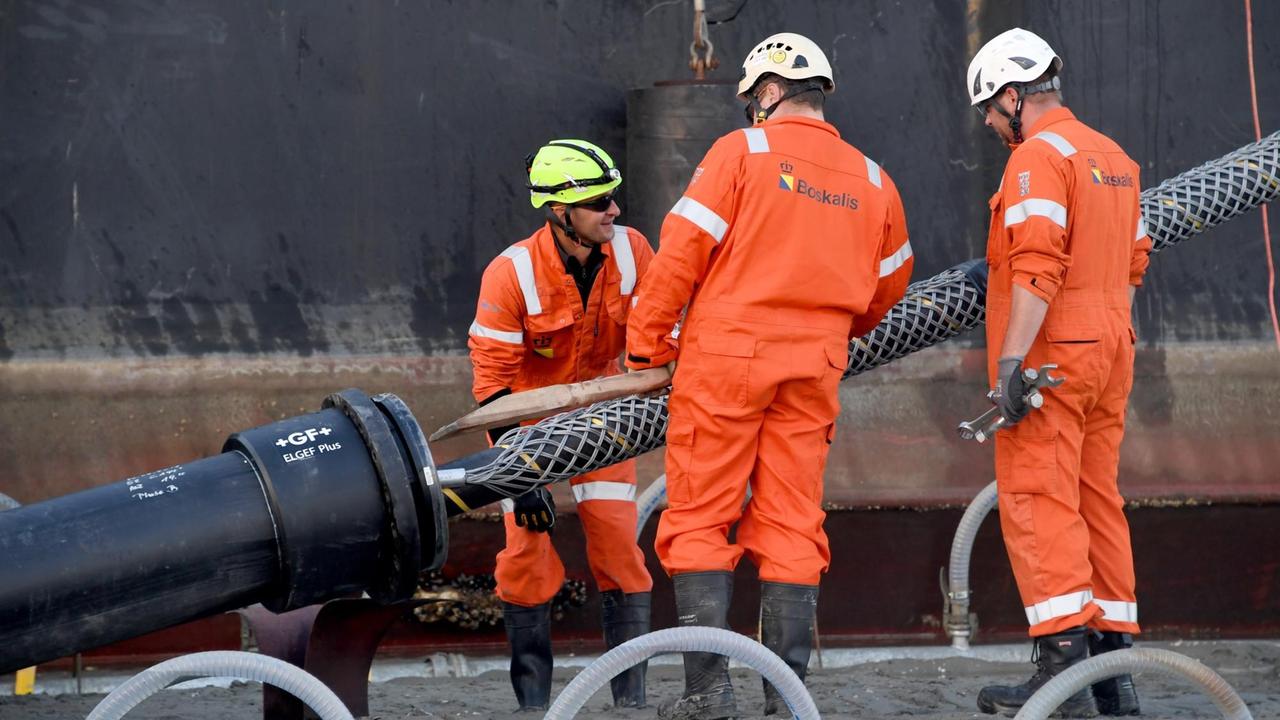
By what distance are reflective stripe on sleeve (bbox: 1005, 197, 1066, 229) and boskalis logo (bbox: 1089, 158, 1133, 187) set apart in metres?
0.15

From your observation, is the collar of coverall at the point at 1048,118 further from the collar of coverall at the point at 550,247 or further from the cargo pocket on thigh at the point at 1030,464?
the collar of coverall at the point at 550,247

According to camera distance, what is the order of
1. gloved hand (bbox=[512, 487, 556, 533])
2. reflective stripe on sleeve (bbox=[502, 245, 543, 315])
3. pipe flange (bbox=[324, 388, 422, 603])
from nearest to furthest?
1. pipe flange (bbox=[324, 388, 422, 603])
2. gloved hand (bbox=[512, 487, 556, 533])
3. reflective stripe on sleeve (bbox=[502, 245, 543, 315])

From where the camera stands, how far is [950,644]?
5.30 m

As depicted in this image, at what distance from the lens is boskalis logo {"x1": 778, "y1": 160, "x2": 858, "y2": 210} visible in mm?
3458

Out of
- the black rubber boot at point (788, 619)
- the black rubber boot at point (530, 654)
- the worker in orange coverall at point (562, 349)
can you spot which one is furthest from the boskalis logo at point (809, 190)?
the black rubber boot at point (530, 654)

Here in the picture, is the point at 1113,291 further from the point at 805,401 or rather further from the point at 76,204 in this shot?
the point at 76,204

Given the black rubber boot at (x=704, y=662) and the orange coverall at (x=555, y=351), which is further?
the orange coverall at (x=555, y=351)

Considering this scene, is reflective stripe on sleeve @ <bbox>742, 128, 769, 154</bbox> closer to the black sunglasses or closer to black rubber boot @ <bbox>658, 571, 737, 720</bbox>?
the black sunglasses

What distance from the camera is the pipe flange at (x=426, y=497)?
3023 millimetres

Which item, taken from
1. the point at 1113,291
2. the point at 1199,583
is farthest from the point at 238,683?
the point at 1199,583

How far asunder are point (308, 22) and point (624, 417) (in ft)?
7.67

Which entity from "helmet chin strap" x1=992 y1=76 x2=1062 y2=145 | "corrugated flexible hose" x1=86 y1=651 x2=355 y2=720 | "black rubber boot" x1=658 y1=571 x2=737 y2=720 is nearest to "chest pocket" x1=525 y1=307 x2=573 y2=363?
"black rubber boot" x1=658 y1=571 x2=737 y2=720

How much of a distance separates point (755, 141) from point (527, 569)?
1.52m

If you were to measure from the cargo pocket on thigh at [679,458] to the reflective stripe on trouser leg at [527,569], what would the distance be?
84 cm
